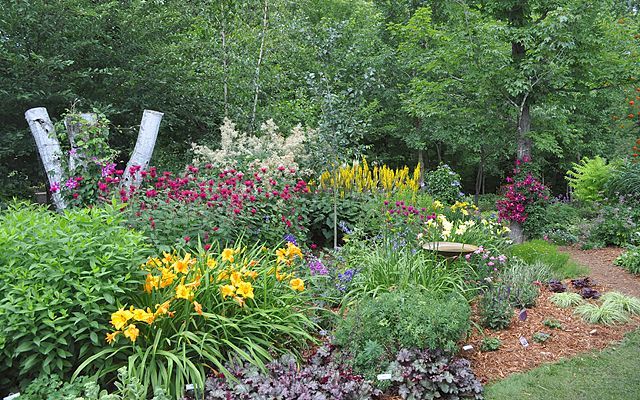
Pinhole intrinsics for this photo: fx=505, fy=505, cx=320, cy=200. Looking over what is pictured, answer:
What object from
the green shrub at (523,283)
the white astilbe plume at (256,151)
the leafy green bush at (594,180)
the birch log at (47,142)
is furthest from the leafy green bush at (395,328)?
the leafy green bush at (594,180)

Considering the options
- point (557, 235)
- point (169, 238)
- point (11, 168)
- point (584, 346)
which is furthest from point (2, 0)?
point (557, 235)

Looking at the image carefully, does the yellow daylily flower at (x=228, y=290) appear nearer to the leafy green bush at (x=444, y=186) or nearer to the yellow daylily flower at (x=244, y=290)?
the yellow daylily flower at (x=244, y=290)

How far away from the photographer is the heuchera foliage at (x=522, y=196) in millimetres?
8406

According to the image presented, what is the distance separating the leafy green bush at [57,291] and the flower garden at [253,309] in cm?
1

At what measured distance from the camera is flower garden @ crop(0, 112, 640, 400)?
9.74 feet

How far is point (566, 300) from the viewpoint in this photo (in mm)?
4570

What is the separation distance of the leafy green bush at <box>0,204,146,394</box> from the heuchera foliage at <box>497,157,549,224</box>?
6.72 m

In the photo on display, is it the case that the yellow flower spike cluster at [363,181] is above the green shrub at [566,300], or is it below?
above

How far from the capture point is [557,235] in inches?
349

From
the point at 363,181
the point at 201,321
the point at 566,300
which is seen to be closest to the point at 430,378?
the point at 201,321

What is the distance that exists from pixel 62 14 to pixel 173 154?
299 cm

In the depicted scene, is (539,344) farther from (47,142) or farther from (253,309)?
(47,142)

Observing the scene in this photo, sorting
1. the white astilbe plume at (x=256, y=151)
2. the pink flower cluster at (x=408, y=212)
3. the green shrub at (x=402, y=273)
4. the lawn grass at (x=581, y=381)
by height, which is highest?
the white astilbe plume at (x=256, y=151)

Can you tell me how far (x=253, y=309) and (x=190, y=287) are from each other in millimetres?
486
